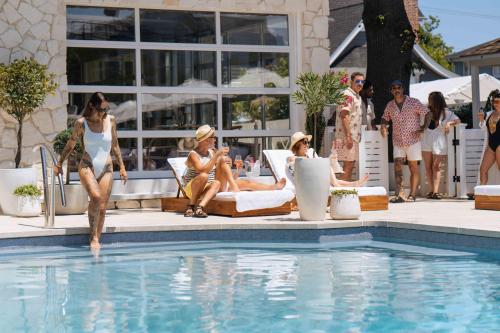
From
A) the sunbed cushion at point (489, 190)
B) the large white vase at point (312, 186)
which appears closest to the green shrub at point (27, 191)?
the large white vase at point (312, 186)

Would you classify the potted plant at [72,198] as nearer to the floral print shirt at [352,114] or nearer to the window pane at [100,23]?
the window pane at [100,23]

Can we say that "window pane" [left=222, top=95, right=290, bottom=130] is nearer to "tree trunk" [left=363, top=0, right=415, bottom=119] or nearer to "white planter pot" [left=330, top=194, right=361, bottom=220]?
"tree trunk" [left=363, top=0, right=415, bottom=119]

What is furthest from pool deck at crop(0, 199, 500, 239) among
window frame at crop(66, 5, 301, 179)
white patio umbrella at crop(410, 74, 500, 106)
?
white patio umbrella at crop(410, 74, 500, 106)

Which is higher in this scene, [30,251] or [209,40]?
[209,40]

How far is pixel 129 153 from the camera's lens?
13672mm

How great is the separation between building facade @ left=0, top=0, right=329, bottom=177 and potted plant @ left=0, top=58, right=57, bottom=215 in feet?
1.74

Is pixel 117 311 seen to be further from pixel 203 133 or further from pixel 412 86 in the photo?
pixel 412 86

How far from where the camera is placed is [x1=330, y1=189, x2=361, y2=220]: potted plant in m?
10.1

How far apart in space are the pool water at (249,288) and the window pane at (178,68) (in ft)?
15.5

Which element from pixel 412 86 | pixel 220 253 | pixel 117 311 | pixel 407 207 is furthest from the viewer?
pixel 412 86

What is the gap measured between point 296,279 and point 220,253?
6.25 feet

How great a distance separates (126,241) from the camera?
32.2ft

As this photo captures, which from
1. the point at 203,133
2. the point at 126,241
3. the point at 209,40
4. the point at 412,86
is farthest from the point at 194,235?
the point at 412,86

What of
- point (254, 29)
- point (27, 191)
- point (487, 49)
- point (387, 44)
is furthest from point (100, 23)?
point (487, 49)
